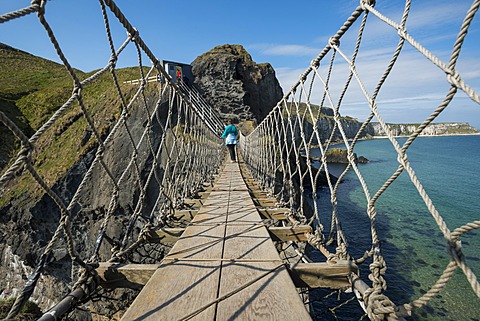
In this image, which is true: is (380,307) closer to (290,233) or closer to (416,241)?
(290,233)

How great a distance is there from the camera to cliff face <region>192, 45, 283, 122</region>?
22.7 metres

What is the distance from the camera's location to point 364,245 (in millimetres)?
14453

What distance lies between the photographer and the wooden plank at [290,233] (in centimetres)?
227

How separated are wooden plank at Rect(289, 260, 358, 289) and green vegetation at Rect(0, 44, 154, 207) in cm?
1474

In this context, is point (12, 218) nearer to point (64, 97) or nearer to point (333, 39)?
point (64, 97)

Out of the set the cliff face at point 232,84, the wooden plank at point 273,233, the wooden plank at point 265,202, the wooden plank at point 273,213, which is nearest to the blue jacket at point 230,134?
the wooden plank at point 265,202

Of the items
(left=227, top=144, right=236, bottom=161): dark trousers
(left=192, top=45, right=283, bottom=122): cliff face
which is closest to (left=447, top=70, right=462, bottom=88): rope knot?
(left=227, top=144, right=236, bottom=161): dark trousers

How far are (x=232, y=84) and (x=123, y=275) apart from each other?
23.0 metres

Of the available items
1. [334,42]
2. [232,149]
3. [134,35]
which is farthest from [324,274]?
[232,149]

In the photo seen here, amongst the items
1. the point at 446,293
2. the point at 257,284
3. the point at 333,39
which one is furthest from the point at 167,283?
the point at 446,293

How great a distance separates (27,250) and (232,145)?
474 inches

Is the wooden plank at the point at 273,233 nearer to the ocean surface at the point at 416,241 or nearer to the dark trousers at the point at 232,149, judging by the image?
the ocean surface at the point at 416,241

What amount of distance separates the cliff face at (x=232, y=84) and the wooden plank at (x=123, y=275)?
836 inches

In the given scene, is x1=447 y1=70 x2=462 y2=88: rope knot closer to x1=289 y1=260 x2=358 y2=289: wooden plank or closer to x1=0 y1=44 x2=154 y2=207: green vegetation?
x1=289 y1=260 x2=358 y2=289: wooden plank
